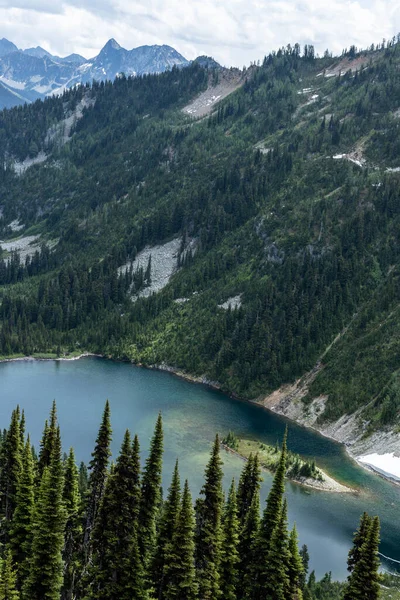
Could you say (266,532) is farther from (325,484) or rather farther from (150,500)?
(325,484)

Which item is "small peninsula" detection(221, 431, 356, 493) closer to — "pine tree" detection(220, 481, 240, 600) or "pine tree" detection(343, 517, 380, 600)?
"pine tree" detection(220, 481, 240, 600)

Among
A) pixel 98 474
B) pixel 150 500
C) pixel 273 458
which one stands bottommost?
pixel 273 458

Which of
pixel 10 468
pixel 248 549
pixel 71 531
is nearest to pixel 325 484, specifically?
pixel 248 549

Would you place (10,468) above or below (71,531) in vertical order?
above

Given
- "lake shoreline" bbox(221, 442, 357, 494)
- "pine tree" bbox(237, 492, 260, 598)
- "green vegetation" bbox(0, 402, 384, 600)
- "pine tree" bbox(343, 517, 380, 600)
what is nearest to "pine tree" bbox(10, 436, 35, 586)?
"green vegetation" bbox(0, 402, 384, 600)

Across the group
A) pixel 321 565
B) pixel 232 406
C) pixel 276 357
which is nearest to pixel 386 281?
pixel 276 357

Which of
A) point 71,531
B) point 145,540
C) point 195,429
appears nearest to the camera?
point 145,540

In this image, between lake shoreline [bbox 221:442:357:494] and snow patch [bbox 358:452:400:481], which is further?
snow patch [bbox 358:452:400:481]

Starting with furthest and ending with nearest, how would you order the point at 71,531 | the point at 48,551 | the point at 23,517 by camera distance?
the point at 71,531 < the point at 23,517 < the point at 48,551
